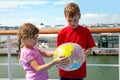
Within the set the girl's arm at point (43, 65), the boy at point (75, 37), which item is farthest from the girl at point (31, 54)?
the boy at point (75, 37)

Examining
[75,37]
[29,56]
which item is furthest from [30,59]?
[75,37]

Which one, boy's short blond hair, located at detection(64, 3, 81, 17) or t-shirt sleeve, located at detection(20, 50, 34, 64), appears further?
boy's short blond hair, located at detection(64, 3, 81, 17)

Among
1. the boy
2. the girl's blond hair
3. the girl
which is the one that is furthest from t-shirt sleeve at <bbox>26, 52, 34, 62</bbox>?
the boy

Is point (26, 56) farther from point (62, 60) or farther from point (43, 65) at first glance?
point (62, 60)

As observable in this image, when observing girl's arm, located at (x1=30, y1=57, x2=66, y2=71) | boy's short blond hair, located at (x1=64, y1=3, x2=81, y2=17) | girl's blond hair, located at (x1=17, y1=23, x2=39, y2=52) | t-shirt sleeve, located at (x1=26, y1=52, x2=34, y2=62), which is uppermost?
→ boy's short blond hair, located at (x1=64, y1=3, x2=81, y2=17)

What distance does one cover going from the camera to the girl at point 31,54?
179cm

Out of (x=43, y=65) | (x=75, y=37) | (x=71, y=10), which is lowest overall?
(x=43, y=65)

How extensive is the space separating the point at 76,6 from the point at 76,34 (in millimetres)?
201

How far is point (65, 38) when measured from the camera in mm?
2096

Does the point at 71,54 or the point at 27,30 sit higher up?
the point at 27,30

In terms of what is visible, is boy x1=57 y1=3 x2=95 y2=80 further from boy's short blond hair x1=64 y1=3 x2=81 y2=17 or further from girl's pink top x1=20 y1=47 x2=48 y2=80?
girl's pink top x1=20 y1=47 x2=48 y2=80

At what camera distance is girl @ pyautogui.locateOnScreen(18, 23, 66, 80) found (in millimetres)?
1789

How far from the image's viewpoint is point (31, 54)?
1820mm

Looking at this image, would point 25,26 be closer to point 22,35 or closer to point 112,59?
point 22,35
